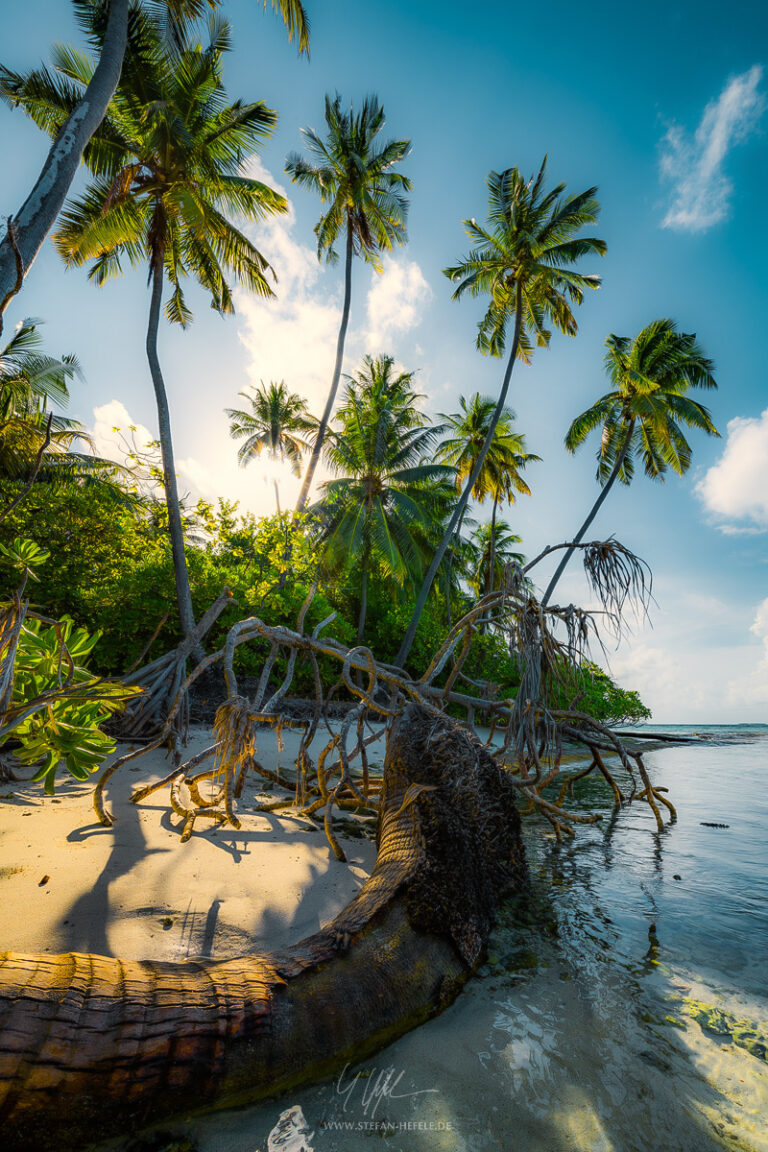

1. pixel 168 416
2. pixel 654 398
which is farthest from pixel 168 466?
pixel 654 398

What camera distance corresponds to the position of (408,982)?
2215 mm

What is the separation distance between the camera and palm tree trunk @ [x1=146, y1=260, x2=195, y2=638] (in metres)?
10.3

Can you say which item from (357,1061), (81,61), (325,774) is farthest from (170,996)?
(81,61)

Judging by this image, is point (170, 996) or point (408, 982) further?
point (408, 982)

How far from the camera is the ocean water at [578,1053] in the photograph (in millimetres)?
1710

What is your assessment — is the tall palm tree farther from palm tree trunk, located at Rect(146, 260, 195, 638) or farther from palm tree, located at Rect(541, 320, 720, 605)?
palm tree, located at Rect(541, 320, 720, 605)

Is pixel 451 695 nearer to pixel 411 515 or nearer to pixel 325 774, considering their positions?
pixel 325 774

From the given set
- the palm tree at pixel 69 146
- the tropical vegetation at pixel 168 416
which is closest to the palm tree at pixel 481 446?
the tropical vegetation at pixel 168 416

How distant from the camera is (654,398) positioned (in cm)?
1744

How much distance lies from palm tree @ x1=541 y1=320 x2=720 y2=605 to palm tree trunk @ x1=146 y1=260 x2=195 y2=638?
12.5 metres

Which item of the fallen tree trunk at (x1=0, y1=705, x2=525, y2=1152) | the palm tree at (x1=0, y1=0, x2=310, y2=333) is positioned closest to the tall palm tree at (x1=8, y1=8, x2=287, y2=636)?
the palm tree at (x1=0, y1=0, x2=310, y2=333)

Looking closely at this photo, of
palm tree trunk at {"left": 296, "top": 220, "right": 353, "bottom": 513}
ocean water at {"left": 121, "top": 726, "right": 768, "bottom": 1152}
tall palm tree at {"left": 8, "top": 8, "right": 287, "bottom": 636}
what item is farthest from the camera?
palm tree trunk at {"left": 296, "top": 220, "right": 353, "bottom": 513}

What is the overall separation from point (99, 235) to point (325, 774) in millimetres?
12250

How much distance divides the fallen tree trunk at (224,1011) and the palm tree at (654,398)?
51.8 feet
